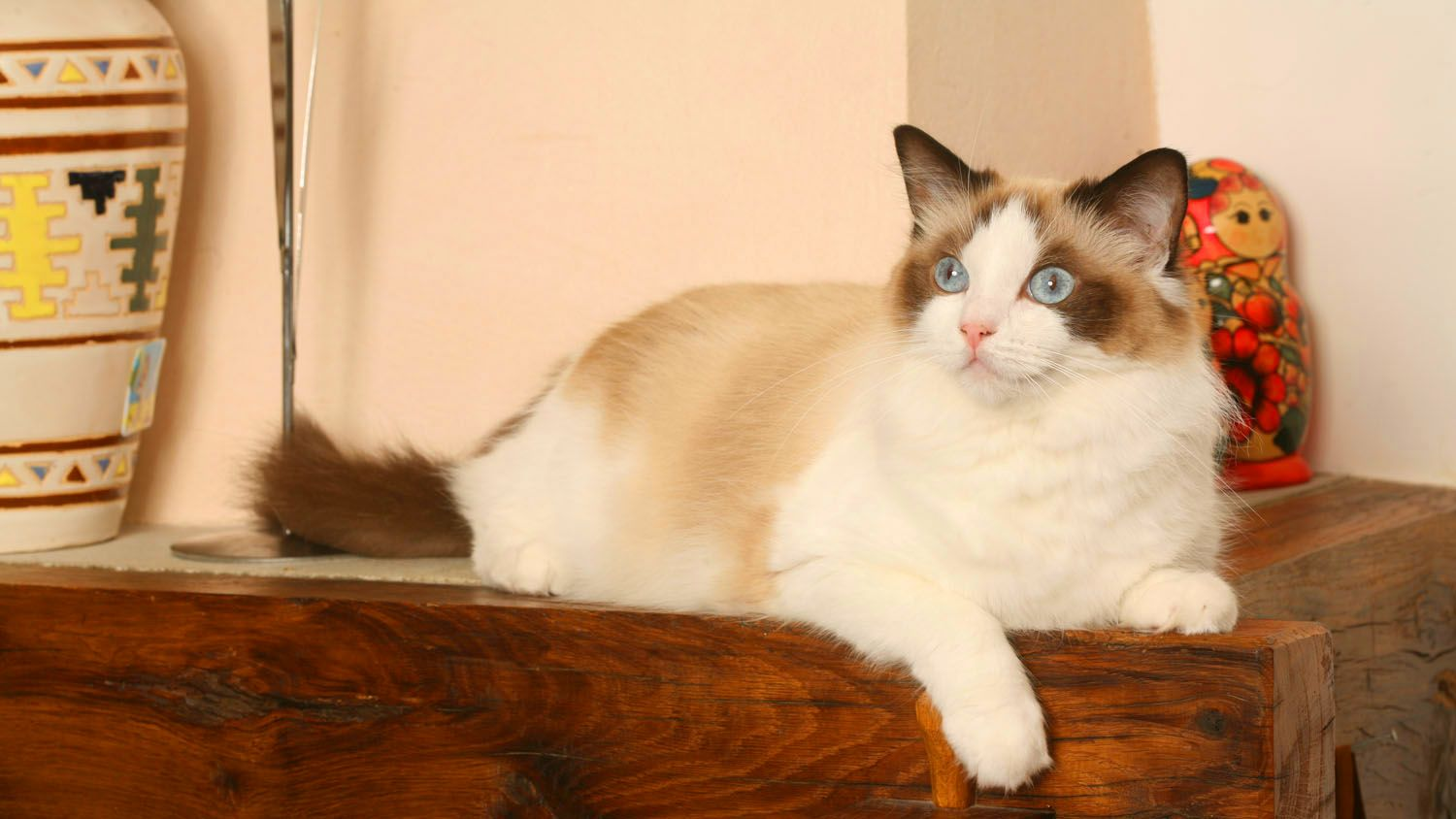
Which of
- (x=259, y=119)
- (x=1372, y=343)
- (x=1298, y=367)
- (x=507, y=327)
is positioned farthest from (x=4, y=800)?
(x=1372, y=343)

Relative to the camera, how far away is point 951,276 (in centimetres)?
111

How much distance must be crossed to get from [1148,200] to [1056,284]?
105 millimetres

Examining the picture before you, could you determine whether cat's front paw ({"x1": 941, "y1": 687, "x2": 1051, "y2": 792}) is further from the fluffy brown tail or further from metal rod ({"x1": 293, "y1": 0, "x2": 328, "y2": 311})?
metal rod ({"x1": 293, "y1": 0, "x2": 328, "y2": 311})


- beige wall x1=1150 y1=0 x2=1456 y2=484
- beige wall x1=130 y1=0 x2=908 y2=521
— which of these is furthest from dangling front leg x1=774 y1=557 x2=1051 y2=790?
beige wall x1=1150 y1=0 x2=1456 y2=484

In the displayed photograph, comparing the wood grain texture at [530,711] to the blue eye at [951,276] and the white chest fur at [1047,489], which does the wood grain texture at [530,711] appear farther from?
the blue eye at [951,276]

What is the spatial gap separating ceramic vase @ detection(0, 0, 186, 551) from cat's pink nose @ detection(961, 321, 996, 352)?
3.95 ft

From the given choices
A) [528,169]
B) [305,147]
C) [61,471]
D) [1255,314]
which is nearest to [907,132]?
[528,169]

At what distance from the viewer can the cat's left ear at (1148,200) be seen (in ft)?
3.51

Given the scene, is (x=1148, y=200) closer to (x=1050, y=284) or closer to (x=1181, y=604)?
(x=1050, y=284)

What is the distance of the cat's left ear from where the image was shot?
107 cm

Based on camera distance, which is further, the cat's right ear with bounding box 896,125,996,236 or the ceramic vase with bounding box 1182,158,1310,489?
the ceramic vase with bounding box 1182,158,1310,489

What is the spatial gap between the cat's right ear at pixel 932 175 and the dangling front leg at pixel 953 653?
1.02 feet

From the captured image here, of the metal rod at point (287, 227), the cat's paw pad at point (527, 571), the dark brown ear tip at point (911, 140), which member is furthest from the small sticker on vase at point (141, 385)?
the dark brown ear tip at point (911, 140)

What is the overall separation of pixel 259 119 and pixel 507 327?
49 cm
